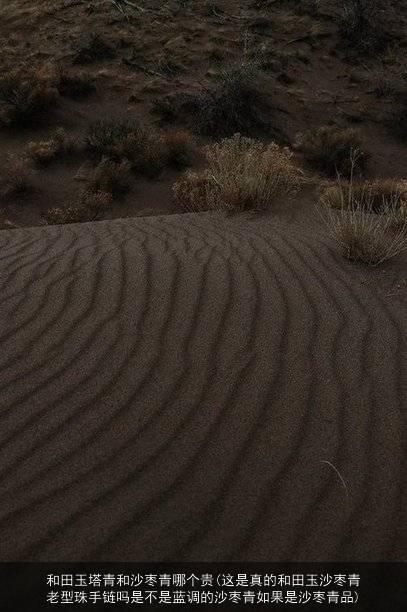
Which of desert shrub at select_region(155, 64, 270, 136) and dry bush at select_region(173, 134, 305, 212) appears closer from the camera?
dry bush at select_region(173, 134, 305, 212)

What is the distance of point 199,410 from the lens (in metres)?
2.37

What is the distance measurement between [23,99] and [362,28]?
9.33m

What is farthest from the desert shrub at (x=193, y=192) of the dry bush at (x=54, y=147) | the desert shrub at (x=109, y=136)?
the dry bush at (x=54, y=147)

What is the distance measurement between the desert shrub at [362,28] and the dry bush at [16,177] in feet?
31.1

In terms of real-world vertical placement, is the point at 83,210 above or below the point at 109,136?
below

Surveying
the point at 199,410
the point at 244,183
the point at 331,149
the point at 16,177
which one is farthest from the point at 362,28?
the point at 199,410

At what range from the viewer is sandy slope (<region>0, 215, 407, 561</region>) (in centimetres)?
183

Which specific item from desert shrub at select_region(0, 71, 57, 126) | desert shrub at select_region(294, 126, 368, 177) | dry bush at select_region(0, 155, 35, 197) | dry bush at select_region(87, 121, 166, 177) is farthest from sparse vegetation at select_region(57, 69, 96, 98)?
desert shrub at select_region(294, 126, 368, 177)

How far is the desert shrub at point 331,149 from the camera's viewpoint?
8695mm

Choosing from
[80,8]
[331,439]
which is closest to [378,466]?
[331,439]

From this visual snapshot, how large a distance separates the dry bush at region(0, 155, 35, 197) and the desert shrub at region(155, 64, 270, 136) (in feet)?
10.1

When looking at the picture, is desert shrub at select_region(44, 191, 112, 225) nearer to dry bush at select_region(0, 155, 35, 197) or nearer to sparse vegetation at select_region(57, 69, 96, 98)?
dry bush at select_region(0, 155, 35, 197)

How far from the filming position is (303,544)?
1.79 metres

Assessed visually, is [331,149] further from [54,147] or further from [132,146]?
[54,147]
